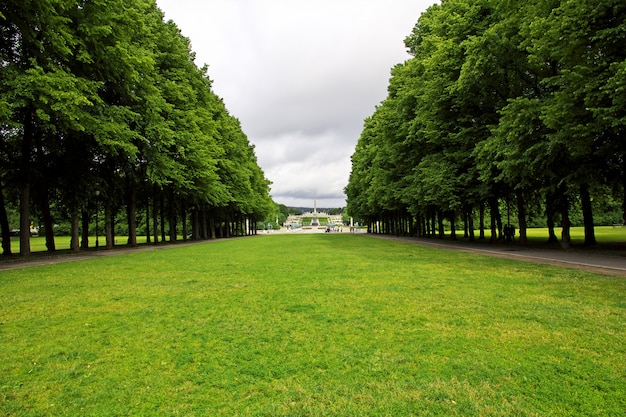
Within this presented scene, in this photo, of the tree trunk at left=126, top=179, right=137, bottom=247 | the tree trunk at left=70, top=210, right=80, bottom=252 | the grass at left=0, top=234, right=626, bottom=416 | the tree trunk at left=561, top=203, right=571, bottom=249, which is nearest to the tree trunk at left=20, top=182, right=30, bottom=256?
the tree trunk at left=70, top=210, right=80, bottom=252

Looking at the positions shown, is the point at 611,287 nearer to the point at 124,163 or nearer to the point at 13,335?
the point at 13,335

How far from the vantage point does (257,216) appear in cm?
7006

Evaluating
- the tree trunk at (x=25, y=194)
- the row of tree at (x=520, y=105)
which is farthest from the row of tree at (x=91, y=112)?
the row of tree at (x=520, y=105)

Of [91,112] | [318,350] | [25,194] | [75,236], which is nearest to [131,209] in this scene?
[75,236]

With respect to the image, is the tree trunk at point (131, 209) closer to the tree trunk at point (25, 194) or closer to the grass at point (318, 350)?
the tree trunk at point (25, 194)

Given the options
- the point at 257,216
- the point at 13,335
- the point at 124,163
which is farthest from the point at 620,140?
the point at 257,216

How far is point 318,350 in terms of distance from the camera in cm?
487

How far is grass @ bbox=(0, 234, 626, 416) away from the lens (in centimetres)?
362

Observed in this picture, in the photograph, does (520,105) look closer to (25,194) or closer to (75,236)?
(25,194)

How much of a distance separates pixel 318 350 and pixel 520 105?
16.0 metres

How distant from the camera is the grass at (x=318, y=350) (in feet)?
11.9

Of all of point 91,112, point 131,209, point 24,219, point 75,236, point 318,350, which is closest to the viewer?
point 318,350

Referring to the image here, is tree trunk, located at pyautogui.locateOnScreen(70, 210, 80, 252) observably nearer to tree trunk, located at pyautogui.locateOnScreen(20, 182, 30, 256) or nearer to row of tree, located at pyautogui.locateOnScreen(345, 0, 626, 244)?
tree trunk, located at pyautogui.locateOnScreen(20, 182, 30, 256)

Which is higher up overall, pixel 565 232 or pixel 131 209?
pixel 131 209
